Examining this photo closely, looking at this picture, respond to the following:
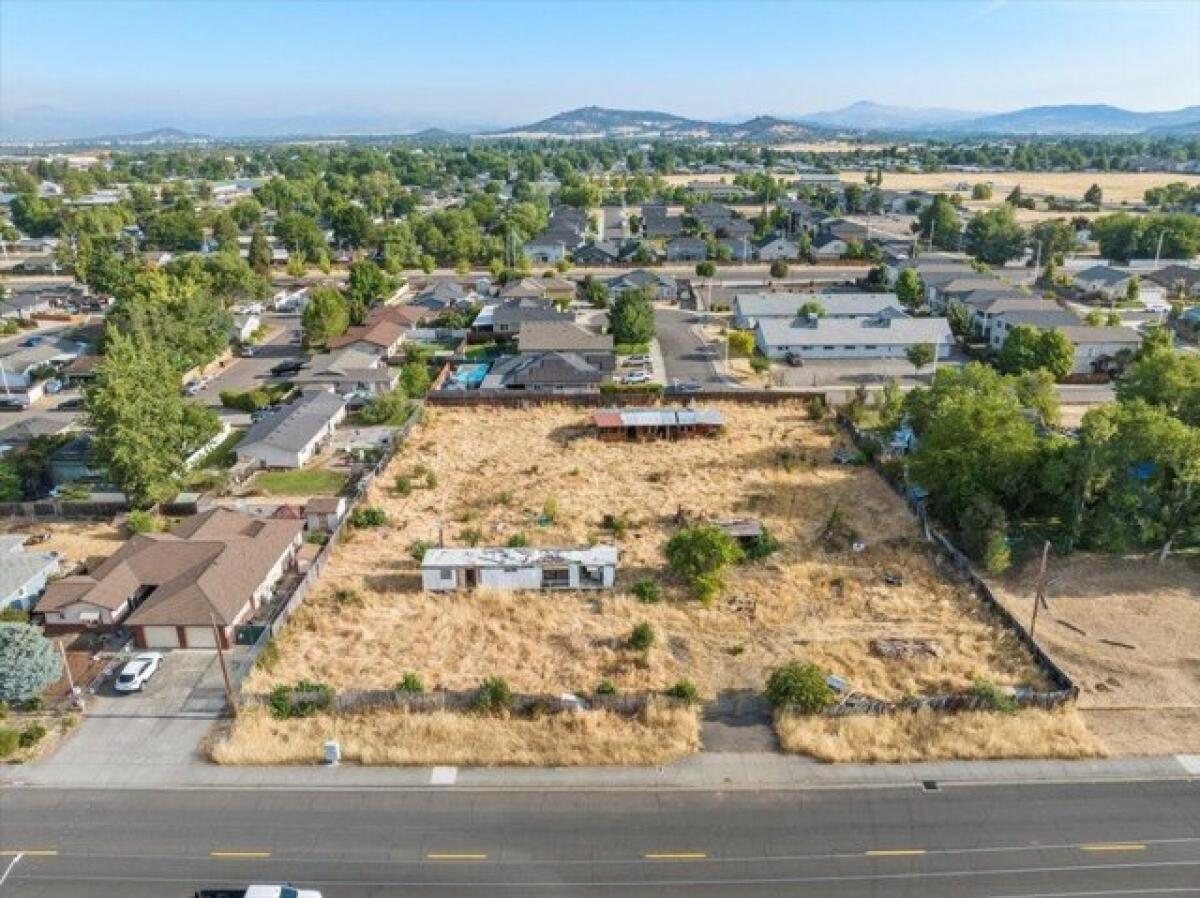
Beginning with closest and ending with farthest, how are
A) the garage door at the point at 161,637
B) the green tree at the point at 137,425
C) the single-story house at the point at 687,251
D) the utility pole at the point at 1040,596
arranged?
the utility pole at the point at 1040,596, the garage door at the point at 161,637, the green tree at the point at 137,425, the single-story house at the point at 687,251

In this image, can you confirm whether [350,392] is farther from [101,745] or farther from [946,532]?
[946,532]

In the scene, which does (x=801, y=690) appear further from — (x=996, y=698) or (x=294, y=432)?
(x=294, y=432)

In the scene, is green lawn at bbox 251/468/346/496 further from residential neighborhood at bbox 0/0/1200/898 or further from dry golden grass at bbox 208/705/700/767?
dry golden grass at bbox 208/705/700/767

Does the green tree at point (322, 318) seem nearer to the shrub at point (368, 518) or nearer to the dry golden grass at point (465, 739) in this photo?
the shrub at point (368, 518)

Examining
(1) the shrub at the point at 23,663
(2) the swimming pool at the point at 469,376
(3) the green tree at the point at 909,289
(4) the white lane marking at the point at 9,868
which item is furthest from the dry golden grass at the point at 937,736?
(3) the green tree at the point at 909,289

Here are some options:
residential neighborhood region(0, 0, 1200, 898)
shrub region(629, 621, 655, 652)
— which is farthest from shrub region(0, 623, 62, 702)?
shrub region(629, 621, 655, 652)

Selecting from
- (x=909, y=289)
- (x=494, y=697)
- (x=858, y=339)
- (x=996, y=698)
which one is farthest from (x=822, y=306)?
(x=494, y=697)
